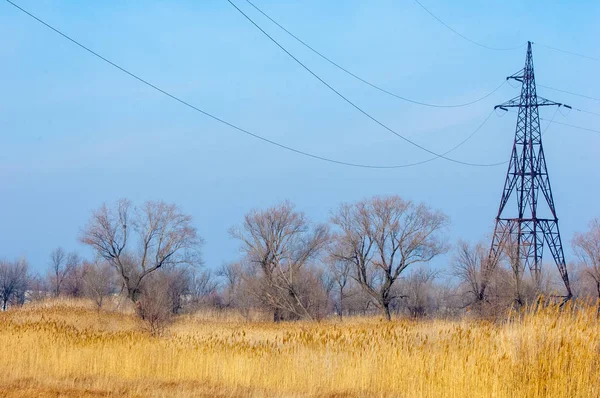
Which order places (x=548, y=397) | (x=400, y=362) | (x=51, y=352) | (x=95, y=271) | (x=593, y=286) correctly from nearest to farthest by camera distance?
(x=548, y=397) → (x=400, y=362) → (x=51, y=352) → (x=593, y=286) → (x=95, y=271)

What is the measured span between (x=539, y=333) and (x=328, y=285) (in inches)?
2333

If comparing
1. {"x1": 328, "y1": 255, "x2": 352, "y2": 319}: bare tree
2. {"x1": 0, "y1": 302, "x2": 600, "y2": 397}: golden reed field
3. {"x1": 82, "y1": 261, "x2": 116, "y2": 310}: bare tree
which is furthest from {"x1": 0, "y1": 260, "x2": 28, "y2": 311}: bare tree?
{"x1": 0, "y1": 302, "x2": 600, "y2": 397}: golden reed field

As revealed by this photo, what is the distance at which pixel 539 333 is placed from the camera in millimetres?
9359

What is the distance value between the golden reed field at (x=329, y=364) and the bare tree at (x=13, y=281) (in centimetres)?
6406

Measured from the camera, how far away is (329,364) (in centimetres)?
1345

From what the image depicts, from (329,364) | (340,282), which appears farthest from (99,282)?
(329,364)

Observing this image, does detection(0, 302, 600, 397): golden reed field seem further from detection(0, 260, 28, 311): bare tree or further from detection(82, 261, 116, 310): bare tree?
detection(0, 260, 28, 311): bare tree

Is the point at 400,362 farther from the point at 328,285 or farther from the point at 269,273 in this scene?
the point at 328,285

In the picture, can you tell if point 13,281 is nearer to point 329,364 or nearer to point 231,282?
point 231,282

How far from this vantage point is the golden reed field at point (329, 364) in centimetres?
912

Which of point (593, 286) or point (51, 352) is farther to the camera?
point (593, 286)

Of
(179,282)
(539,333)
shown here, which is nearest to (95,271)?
(179,282)

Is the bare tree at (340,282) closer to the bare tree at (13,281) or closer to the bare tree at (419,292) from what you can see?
the bare tree at (419,292)

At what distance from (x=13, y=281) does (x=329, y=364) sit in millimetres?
74033
